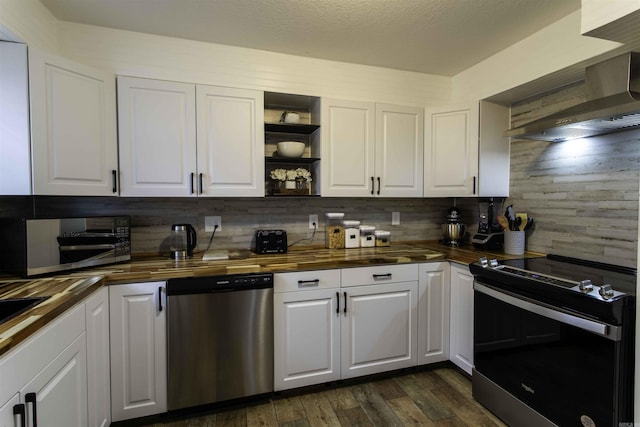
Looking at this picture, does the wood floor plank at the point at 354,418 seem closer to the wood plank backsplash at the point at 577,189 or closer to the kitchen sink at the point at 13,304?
the kitchen sink at the point at 13,304

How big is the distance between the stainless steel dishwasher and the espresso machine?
1.70m

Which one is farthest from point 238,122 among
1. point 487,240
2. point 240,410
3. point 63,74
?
point 487,240

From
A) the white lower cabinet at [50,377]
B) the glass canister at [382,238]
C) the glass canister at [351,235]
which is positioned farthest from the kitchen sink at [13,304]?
the glass canister at [382,238]

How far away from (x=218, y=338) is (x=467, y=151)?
2258 mm

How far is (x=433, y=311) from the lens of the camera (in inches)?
89.2

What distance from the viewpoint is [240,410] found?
189 cm

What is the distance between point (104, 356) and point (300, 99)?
2.05m

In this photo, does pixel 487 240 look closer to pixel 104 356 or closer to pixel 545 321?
pixel 545 321

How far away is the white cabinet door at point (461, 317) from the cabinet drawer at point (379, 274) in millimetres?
305

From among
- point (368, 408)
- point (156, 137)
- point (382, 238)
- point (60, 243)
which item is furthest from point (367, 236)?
point (60, 243)

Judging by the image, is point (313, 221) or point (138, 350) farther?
point (313, 221)

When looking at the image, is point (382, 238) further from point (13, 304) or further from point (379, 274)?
point (13, 304)

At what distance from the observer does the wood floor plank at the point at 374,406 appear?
1.81 metres

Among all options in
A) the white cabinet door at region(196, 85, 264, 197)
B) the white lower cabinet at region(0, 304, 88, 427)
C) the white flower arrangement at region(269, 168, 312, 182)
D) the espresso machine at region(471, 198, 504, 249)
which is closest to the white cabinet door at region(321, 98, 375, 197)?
the white flower arrangement at region(269, 168, 312, 182)
